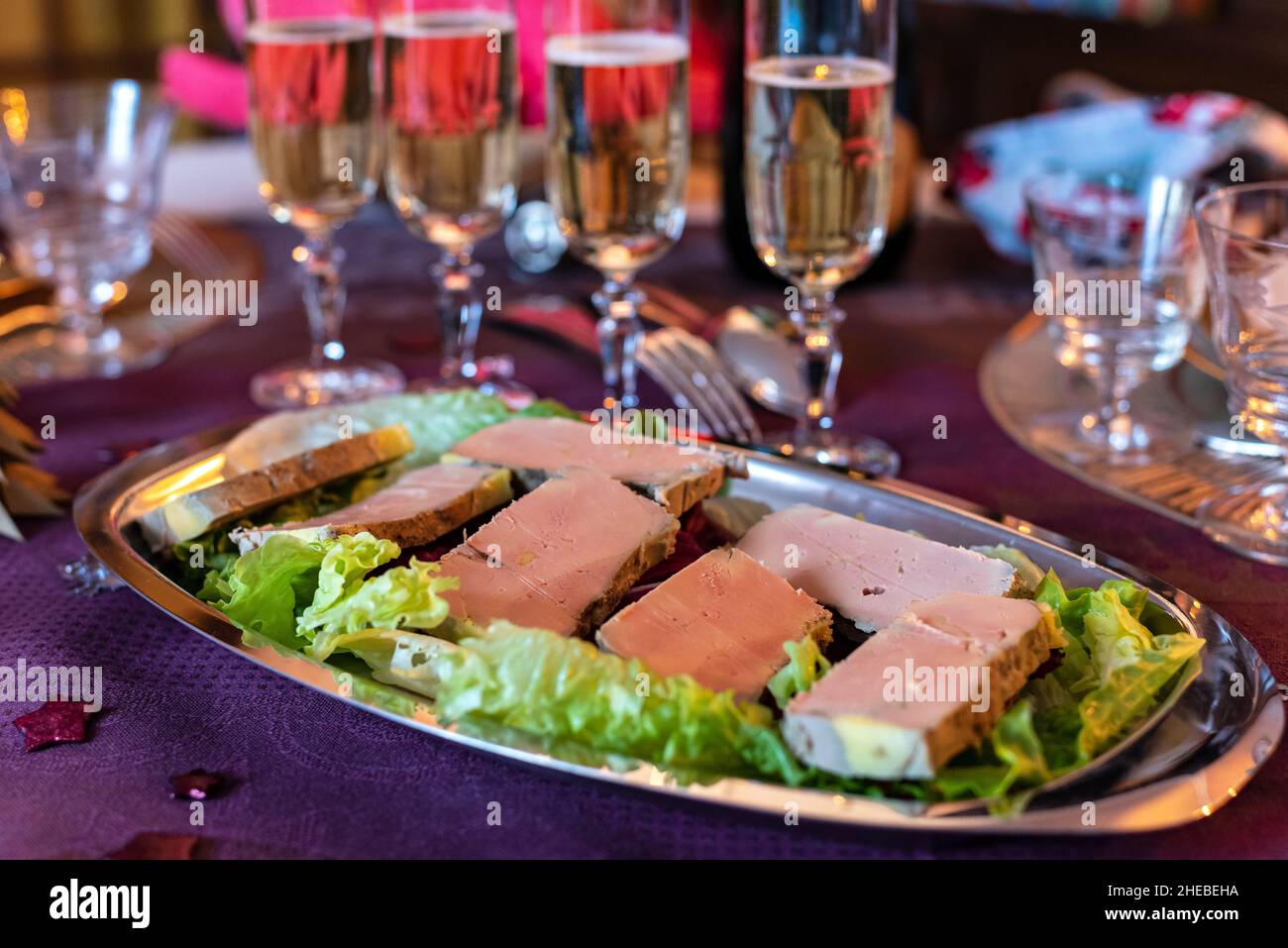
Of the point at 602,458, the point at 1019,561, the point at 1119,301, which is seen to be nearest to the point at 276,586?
the point at 602,458

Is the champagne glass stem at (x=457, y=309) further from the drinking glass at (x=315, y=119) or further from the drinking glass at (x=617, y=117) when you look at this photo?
the drinking glass at (x=617, y=117)

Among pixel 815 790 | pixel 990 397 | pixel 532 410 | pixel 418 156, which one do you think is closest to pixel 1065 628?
pixel 815 790

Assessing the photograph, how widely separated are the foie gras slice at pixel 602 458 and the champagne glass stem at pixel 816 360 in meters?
0.35

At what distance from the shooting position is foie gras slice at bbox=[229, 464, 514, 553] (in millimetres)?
1271

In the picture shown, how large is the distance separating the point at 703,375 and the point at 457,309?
0.40 metres

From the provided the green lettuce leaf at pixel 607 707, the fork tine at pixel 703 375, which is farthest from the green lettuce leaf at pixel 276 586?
the fork tine at pixel 703 375

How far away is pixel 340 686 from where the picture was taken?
104cm

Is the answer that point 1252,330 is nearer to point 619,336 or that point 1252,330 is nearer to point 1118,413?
point 1118,413

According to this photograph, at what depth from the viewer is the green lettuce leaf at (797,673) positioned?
105cm

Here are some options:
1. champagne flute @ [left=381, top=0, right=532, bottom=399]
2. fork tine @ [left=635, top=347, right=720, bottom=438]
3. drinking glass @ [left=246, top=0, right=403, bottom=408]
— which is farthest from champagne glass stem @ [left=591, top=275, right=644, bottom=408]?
drinking glass @ [left=246, top=0, right=403, bottom=408]

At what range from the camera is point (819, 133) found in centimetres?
163

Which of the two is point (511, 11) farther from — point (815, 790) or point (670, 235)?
point (815, 790)

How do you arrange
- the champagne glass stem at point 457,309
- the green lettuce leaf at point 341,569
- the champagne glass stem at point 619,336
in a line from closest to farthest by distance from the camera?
1. the green lettuce leaf at point 341,569
2. the champagne glass stem at point 619,336
3. the champagne glass stem at point 457,309

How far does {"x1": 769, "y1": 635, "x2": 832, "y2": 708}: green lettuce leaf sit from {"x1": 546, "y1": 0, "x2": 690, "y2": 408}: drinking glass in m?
0.84
